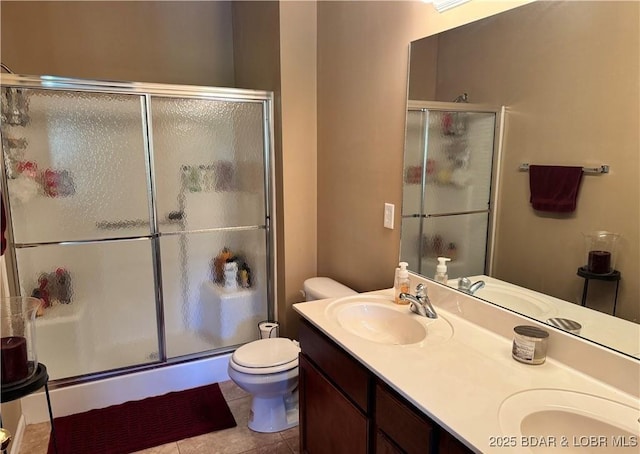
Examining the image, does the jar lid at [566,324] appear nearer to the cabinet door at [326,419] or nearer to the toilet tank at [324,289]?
the cabinet door at [326,419]

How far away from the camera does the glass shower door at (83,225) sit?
222cm

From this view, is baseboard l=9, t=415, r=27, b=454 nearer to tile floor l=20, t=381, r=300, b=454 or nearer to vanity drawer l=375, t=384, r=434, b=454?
tile floor l=20, t=381, r=300, b=454

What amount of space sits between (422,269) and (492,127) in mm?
692

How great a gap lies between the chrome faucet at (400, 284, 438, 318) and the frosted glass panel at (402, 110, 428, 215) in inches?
15.5

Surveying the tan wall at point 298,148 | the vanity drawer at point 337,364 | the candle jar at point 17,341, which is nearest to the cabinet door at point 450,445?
the vanity drawer at point 337,364

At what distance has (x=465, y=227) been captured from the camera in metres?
1.63

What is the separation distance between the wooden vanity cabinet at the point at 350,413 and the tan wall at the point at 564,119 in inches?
23.9

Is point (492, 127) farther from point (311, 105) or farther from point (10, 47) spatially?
point (10, 47)

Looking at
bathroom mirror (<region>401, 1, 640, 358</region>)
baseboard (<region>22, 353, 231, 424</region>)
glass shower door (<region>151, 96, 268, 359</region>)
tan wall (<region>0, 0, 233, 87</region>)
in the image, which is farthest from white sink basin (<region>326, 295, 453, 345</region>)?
tan wall (<region>0, 0, 233, 87</region>)

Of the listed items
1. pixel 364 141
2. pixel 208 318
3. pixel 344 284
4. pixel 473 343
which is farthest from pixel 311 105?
pixel 473 343

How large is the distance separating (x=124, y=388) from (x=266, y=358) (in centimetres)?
102

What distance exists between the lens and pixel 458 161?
1632mm

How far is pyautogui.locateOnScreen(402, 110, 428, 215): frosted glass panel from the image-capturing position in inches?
71.1

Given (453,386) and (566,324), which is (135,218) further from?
(566,324)
